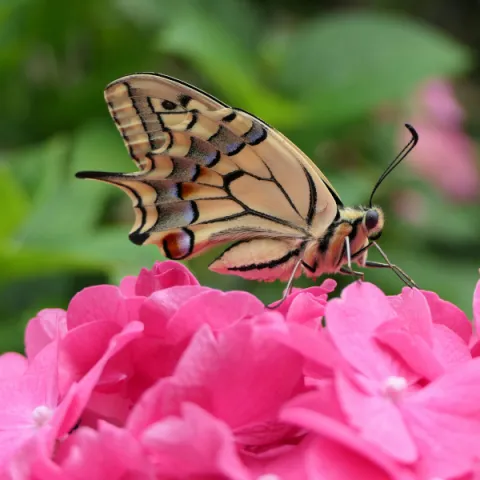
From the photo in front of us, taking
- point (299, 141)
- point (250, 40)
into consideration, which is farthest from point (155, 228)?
point (250, 40)

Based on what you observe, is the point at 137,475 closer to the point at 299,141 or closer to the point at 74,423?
the point at 74,423

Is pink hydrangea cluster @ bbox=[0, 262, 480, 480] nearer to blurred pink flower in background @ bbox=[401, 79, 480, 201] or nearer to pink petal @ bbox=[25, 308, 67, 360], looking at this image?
pink petal @ bbox=[25, 308, 67, 360]

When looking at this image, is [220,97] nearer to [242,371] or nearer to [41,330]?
[41,330]

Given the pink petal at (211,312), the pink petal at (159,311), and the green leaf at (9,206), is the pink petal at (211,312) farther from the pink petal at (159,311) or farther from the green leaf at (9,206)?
the green leaf at (9,206)

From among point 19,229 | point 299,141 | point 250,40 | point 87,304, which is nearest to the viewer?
point 87,304

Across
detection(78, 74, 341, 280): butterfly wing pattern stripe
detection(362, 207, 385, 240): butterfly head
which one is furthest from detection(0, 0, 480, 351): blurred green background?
detection(362, 207, 385, 240): butterfly head
